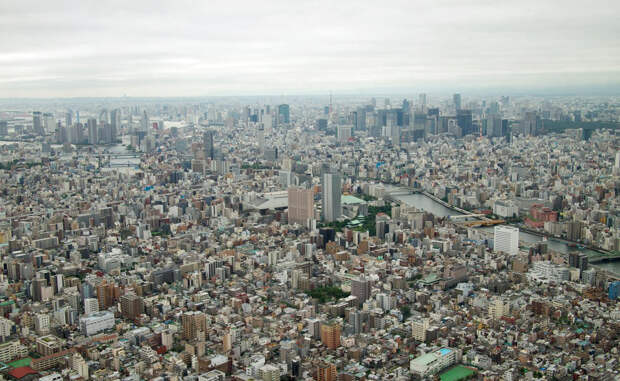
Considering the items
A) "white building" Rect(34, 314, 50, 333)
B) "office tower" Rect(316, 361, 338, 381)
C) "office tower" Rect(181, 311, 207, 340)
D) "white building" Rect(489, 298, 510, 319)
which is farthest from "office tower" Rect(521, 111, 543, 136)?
"white building" Rect(34, 314, 50, 333)

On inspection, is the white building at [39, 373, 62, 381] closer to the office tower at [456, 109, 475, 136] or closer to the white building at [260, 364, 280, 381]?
the white building at [260, 364, 280, 381]

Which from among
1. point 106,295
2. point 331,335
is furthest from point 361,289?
point 106,295

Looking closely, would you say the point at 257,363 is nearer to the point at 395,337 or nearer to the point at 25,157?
the point at 395,337

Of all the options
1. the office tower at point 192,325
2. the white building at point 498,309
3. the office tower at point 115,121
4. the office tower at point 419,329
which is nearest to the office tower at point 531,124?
the white building at point 498,309

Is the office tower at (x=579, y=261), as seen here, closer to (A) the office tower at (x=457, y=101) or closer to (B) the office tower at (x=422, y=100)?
(A) the office tower at (x=457, y=101)

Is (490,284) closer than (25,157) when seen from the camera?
Yes

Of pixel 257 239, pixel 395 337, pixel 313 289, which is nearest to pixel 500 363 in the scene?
pixel 395 337
